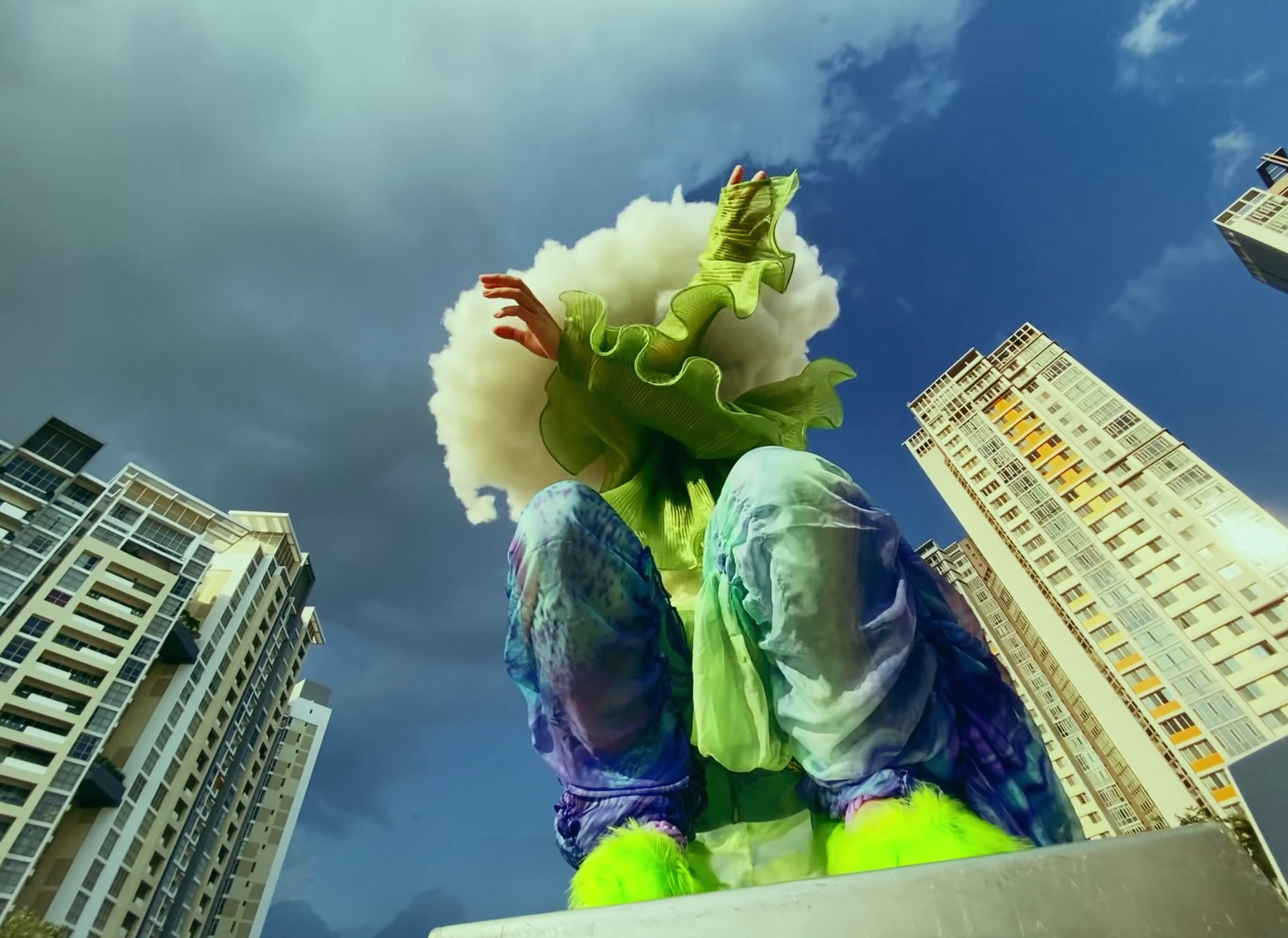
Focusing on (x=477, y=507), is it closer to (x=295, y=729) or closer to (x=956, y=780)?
(x=956, y=780)

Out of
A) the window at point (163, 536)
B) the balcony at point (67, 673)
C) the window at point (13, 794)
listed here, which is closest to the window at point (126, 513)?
the window at point (163, 536)

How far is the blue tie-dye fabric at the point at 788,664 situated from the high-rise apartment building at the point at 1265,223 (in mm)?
30072

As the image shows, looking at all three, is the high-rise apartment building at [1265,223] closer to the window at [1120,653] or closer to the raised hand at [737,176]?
the window at [1120,653]

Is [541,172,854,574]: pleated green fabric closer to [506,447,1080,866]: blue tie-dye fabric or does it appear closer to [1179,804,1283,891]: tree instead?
[506,447,1080,866]: blue tie-dye fabric

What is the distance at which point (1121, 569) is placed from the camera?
22219 millimetres

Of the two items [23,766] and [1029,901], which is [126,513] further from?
[1029,901]

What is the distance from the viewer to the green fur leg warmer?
5.44 feet

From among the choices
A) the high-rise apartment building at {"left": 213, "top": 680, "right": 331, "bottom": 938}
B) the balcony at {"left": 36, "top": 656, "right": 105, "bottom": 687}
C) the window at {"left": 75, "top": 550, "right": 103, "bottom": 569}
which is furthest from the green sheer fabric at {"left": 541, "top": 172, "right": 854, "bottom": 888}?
the high-rise apartment building at {"left": 213, "top": 680, "right": 331, "bottom": 938}

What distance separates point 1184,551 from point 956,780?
23.9 meters

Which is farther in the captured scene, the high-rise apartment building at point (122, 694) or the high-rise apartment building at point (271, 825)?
the high-rise apartment building at point (271, 825)

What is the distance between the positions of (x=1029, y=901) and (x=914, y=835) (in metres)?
0.57

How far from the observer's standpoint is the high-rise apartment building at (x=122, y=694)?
19.6 metres

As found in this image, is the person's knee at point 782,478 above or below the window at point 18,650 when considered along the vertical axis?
below

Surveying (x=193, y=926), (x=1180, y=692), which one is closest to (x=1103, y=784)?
(x=1180, y=692)
